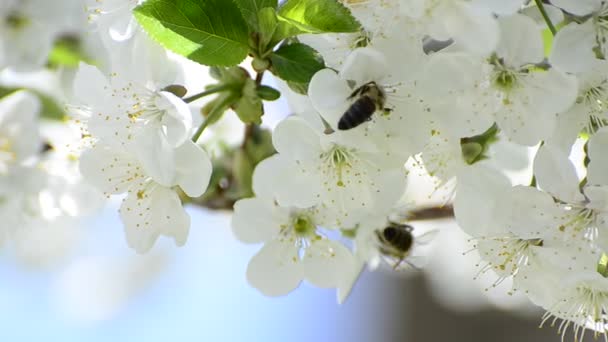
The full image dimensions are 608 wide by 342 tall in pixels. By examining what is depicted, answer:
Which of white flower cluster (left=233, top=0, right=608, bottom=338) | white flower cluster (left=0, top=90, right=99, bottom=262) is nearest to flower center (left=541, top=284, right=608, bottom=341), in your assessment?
white flower cluster (left=233, top=0, right=608, bottom=338)

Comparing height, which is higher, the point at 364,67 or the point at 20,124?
the point at 364,67

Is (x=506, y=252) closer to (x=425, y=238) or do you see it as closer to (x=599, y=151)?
(x=599, y=151)

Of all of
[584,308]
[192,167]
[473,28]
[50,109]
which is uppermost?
[473,28]

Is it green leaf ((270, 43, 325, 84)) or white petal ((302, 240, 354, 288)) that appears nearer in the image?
green leaf ((270, 43, 325, 84))

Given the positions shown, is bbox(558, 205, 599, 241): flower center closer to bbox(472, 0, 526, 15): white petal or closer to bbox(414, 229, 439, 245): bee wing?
bbox(472, 0, 526, 15): white petal

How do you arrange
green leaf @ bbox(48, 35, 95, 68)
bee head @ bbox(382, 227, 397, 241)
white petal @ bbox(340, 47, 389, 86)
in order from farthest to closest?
green leaf @ bbox(48, 35, 95, 68)
bee head @ bbox(382, 227, 397, 241)
white petal @ bbox(340, 47, 389, 86)

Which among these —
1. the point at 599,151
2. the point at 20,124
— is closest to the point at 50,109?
the point at 20,124
